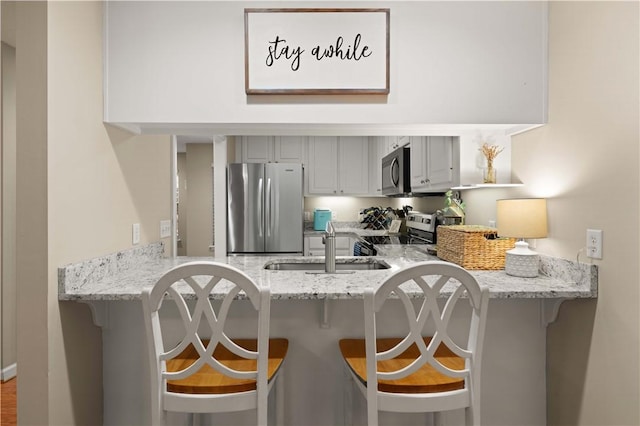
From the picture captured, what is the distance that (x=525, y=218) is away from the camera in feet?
5.77

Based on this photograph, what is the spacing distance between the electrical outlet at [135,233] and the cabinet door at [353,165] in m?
1.36

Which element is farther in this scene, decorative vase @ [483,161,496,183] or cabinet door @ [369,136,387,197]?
cabinet door @ [369,136,387,197]

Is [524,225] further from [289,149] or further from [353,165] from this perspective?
A: [289,149]

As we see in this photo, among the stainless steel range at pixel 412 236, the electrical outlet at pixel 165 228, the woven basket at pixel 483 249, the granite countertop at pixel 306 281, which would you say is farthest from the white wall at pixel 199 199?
the woven basket at pixel 483 249

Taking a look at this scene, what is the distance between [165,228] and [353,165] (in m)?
1.34

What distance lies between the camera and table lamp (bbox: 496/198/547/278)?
69.3 inches

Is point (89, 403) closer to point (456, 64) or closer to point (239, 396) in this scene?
point (239, 396)

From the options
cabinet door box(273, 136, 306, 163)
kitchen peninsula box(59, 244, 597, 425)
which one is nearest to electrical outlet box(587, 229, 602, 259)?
kitchen peninsula box(59, 244, 597, 425)

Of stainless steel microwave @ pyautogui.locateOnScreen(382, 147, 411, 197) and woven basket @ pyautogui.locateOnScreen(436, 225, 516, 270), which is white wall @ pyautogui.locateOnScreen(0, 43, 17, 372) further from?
woven basket @ pyautogui.locateOnScreen(436, 225, 516, 270)

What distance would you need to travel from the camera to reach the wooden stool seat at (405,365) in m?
1.30

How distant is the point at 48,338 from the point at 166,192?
4.04ft

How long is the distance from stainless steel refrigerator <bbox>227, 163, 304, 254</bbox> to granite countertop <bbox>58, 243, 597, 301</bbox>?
163 centimetres

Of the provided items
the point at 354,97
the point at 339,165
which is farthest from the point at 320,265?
the point at 354,97

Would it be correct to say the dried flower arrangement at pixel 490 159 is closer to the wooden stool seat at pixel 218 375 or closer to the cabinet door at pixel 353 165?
the cabinet door at pixel 353 165
